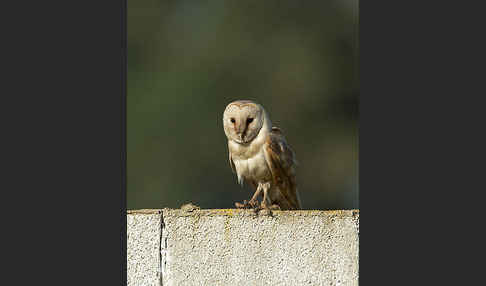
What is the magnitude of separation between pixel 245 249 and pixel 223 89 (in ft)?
16.7

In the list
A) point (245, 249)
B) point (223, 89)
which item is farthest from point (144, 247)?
point (223, 89)

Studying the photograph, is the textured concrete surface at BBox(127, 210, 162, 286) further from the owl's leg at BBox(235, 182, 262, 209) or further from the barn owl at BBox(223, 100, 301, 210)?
the barn owl at BBox(223, 100, 301, 210)

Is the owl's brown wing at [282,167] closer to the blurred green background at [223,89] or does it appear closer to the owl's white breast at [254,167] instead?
the owl's white breast at [254,167]

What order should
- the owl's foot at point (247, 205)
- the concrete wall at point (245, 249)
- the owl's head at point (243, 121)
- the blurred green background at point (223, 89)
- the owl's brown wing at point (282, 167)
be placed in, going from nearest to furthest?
the concrete wall at point (245, 249)
the owl's foot at point (247, 205)
the owl's head at point (243, 121)
the owl's brown wing at point (282, 167)
the blurred green background at point (223, 89)

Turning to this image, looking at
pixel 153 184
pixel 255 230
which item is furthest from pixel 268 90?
pixel 255 230

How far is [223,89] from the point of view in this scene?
10.2 meters

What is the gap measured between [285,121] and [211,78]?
55.7 inches

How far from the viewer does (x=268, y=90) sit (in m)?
9.88

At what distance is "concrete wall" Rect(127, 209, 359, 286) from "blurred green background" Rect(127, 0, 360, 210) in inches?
140

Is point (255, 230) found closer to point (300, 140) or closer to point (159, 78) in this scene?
point (300, 140)

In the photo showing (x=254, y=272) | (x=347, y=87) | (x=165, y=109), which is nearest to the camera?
(x=254, y=272)

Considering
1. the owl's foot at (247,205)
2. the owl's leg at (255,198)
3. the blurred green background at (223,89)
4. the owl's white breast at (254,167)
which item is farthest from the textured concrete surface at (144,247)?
the blurred green background at (223,89)

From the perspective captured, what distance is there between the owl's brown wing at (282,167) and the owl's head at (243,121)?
6.3 inches

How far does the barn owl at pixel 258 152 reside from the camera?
5887 millimetres
